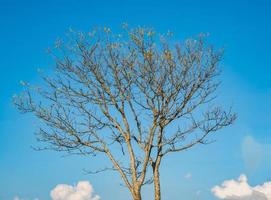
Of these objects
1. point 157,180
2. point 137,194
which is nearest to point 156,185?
point 157,180

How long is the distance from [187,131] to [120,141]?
279 centimetres

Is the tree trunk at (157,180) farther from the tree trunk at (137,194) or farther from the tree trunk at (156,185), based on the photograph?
the tree trunk at (137,194)

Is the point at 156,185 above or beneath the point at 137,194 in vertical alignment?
above

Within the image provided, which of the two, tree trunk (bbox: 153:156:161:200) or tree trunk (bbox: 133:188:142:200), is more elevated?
tree trunk (bbox: 153:156:161:200)

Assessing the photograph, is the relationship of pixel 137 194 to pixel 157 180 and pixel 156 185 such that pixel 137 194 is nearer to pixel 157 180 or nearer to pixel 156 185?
pixel 156 185

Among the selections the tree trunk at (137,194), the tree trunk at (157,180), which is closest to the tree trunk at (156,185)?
the tree trunk at (157,180)

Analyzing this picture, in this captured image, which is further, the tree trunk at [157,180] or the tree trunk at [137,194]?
the tree trunk at [157,180]

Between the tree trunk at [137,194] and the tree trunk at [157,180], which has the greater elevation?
the tree trunk at [157,180]

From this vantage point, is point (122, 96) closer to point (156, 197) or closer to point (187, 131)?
point (187, 131)

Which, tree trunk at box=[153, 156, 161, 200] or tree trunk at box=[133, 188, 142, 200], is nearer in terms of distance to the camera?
tree trunk at box=[133, 188, 142, 200]

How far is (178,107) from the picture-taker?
1839 centimetres

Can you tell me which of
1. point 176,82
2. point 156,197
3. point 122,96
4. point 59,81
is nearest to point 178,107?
point 176,82

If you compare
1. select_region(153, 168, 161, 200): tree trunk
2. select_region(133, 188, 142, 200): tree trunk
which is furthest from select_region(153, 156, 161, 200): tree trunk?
select_region(133, 188, 142, 200): tree trunk

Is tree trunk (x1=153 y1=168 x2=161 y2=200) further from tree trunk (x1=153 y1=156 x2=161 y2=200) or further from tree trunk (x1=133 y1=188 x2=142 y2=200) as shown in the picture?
tree trunk (x1=133 y1=188 x2=142 y2=200)
